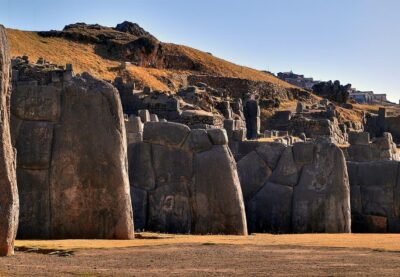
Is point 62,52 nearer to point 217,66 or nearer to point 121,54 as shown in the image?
point 121,54

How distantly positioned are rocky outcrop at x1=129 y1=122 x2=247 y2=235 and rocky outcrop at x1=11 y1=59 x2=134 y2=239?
98.7 inches

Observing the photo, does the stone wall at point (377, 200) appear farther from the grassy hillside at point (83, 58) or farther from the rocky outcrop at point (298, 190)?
the grassy hillside at point (83, 58)

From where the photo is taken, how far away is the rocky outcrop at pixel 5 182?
Result: 34.9ft

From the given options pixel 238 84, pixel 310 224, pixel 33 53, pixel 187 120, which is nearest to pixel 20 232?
pixel 310 224

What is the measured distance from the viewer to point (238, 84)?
100188 mm

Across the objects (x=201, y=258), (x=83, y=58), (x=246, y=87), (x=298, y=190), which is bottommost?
(x=201, y=258)

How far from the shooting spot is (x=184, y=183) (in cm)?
1636

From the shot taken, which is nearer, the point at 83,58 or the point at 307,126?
the point at 307,126

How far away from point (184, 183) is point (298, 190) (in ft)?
10.7

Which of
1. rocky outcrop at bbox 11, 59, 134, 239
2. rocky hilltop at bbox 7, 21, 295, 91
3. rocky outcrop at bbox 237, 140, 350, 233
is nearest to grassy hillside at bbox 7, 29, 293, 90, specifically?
rocky hilltop at bbox 7, 21, 295, 91

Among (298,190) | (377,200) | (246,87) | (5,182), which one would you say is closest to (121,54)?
(246,87)

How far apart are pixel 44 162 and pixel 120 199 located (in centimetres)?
136

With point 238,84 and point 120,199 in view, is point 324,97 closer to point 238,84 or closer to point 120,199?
point 238,84

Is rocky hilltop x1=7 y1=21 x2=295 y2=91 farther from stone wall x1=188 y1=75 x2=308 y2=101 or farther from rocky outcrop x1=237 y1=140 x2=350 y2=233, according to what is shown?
rocky outcrop x1=237 y1=140 x2=350 y2=233
